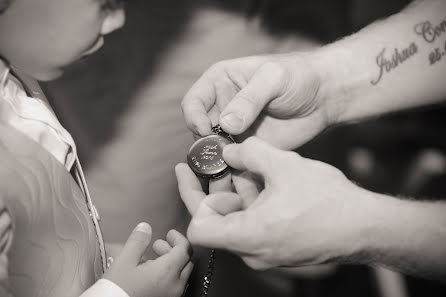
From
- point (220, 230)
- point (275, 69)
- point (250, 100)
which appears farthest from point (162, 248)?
point (275, 69)

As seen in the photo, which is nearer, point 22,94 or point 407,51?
point 22,94

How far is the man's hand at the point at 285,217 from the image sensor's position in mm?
706

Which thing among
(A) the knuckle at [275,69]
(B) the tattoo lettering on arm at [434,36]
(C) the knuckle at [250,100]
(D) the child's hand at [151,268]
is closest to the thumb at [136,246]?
(D) the child's hand at [151,268]

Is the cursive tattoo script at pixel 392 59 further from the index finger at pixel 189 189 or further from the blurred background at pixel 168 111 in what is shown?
the index finger at pixel 189 189

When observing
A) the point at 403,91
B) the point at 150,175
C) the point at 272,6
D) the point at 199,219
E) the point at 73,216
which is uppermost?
the point at 272,6

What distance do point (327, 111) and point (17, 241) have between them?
858mm

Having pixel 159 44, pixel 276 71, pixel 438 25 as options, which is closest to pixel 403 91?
pixel 438 25

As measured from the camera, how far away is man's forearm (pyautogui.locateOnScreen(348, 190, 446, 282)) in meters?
0.78

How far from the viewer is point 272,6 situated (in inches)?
56.0

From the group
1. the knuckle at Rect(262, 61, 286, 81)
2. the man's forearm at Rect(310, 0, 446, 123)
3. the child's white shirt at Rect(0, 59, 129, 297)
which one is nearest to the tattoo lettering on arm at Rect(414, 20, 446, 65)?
the man's forearm at Rect(310, 0, 446, 123)

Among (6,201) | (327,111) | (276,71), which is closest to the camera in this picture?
(6,201)

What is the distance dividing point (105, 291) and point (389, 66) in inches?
38.1

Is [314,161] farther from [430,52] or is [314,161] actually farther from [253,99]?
[430,52]

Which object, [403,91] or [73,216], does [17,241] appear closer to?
[73,216]
